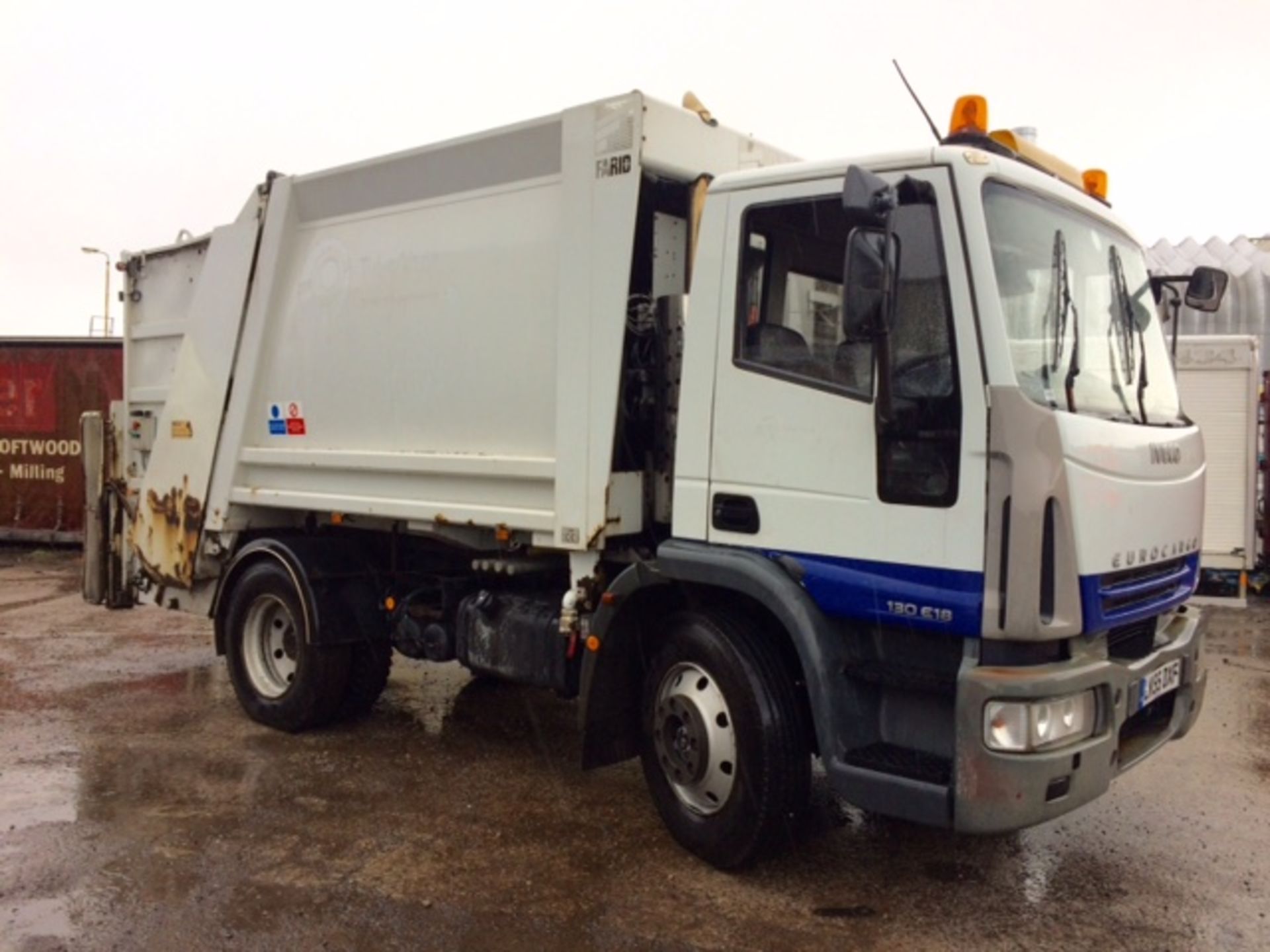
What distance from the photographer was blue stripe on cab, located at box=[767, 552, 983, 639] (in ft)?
11.8

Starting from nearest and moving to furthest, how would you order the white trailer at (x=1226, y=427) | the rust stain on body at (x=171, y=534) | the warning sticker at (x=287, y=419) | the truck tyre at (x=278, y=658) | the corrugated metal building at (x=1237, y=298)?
the truck tyre at (x=278, y=658)
the warning sticker at (x=287, y=419)
the rust stain on body at (x=171, y=534)
the white trailer at (x=1226, y=427)
the corrugated metal building at (x=1237, y=298)

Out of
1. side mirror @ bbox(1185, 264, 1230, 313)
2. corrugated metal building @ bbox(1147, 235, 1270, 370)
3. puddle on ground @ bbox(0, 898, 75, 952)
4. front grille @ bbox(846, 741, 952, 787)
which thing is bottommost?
puddle on ground @ bbox(0, 898, 75, 952)

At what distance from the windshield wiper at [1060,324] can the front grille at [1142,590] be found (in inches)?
25.5

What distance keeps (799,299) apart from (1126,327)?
139cm

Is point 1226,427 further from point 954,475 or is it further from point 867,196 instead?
point 867,196

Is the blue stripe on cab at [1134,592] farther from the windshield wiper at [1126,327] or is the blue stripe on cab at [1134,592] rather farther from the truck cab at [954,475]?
the windshield wiper at [1126,327]

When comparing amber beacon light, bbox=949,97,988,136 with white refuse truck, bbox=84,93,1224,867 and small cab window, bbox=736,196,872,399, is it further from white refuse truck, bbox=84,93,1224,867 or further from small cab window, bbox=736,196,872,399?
small cab window, bbox=736,196,872,399

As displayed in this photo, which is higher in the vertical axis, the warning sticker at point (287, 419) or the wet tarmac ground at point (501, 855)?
the warning sticker at point (287, 419)

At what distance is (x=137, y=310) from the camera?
24.9ft

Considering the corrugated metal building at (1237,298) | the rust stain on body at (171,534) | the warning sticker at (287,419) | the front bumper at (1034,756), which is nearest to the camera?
the front bumper at (1034,756)

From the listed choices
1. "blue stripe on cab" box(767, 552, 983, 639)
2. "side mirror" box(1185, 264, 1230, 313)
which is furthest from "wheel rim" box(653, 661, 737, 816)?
"side mirror" box(1185, 264, 1230, 313)

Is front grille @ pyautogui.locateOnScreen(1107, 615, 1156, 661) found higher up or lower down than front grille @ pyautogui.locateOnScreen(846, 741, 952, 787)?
higher up

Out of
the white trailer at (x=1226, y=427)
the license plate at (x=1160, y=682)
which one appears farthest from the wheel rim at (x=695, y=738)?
the white trailer at (x=1226, y=427)

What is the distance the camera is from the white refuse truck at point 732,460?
11.8ft
